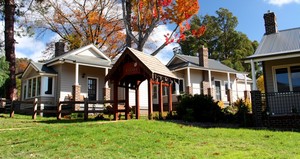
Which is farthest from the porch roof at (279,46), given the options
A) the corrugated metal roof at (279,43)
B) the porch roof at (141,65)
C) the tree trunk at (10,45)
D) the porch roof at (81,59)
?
the tree trunk at (10,45)

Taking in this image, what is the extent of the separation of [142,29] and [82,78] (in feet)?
20.5

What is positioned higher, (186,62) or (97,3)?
(97,3)

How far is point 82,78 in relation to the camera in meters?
24.0

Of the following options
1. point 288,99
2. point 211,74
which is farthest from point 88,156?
point 211,74

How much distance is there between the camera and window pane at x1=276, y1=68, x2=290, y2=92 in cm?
1546

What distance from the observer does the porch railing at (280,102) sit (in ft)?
46.5

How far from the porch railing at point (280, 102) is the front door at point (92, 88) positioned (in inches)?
556

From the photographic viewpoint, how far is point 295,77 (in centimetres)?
1536

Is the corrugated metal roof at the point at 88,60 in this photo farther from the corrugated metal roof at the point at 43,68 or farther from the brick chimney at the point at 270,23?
the brick chimney at the point at 270,23

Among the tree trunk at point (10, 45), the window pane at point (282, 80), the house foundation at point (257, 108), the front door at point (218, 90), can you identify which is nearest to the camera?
the house foundation at point (257, 108)

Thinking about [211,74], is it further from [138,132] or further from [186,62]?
[138,132]

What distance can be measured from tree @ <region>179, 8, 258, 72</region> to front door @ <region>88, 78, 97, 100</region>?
28219 millimetres

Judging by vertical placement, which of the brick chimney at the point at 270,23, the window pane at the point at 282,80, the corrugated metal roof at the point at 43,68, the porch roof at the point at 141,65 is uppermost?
the brick chimney at the point at 270,23

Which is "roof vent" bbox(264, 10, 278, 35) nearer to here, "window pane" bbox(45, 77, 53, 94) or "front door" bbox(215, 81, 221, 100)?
"front door" bbox(215, 81, 221, 100)
